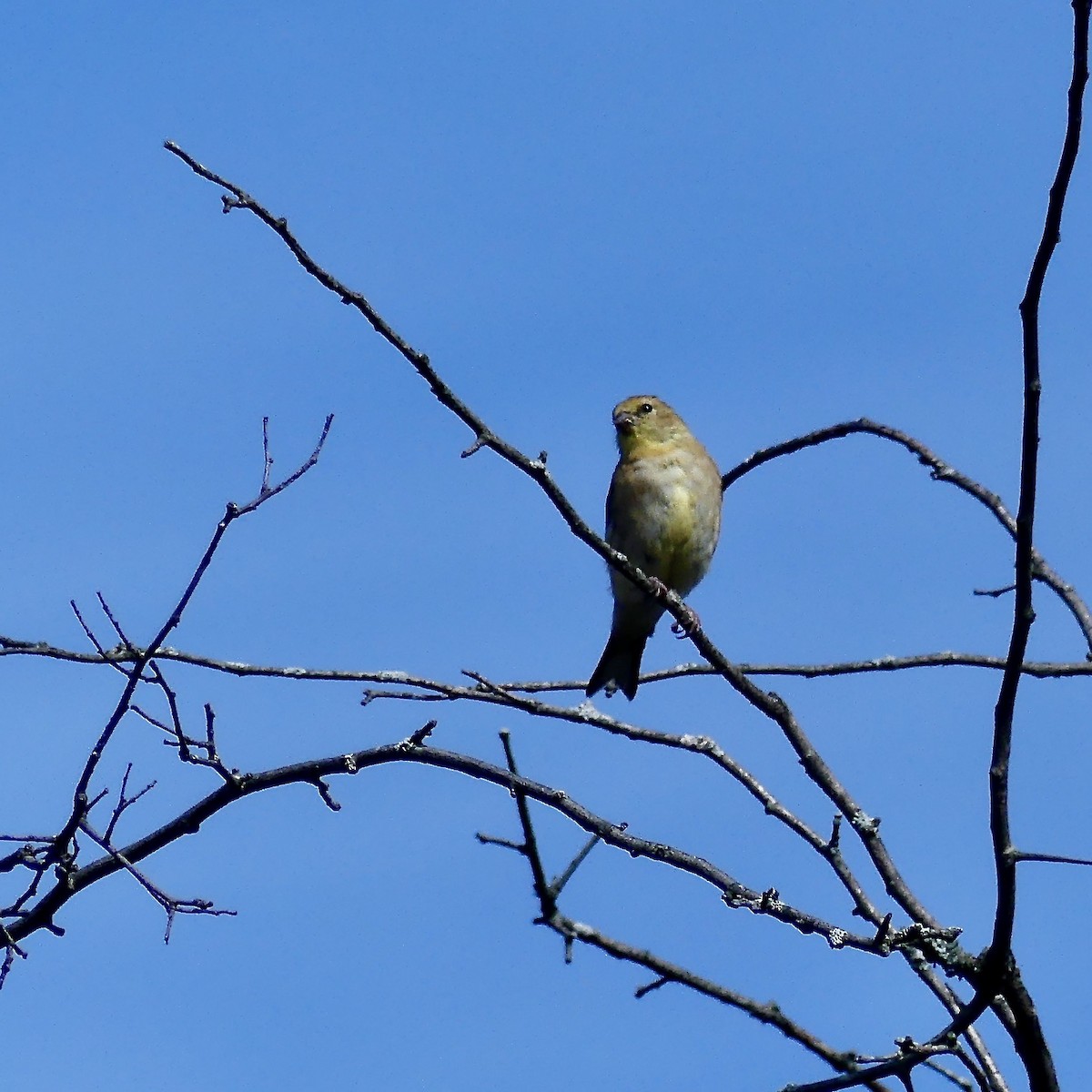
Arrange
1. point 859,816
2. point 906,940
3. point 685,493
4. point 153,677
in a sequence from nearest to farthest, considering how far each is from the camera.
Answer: point 906,940 < point 859,816 < point 153,677 < point 685,493

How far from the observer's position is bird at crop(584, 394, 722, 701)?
994cm

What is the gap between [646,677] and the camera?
5.75 meters

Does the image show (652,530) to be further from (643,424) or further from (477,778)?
(477,778)

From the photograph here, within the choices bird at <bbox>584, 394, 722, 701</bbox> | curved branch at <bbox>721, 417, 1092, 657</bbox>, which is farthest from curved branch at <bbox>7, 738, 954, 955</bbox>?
bird at <bbox>584, 394, 722, 701</bbox>

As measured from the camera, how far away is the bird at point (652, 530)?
32.6 feet

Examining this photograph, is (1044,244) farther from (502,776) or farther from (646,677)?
(646,677)

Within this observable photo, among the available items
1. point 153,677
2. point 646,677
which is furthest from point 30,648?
point 646,677

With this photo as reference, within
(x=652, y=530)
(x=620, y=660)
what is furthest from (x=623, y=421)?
(x=620, y=660)

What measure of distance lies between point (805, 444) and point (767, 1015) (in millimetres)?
2707

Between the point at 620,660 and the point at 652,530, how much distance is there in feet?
2.78

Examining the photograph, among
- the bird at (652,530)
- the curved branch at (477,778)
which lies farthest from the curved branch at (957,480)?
the bird at (652,530)

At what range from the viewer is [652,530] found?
9.95 m

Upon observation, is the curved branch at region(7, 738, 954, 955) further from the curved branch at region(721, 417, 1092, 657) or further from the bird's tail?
the bird's tail

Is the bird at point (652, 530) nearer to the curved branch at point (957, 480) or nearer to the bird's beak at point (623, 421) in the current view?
the bird's beak at point (623, 421)
